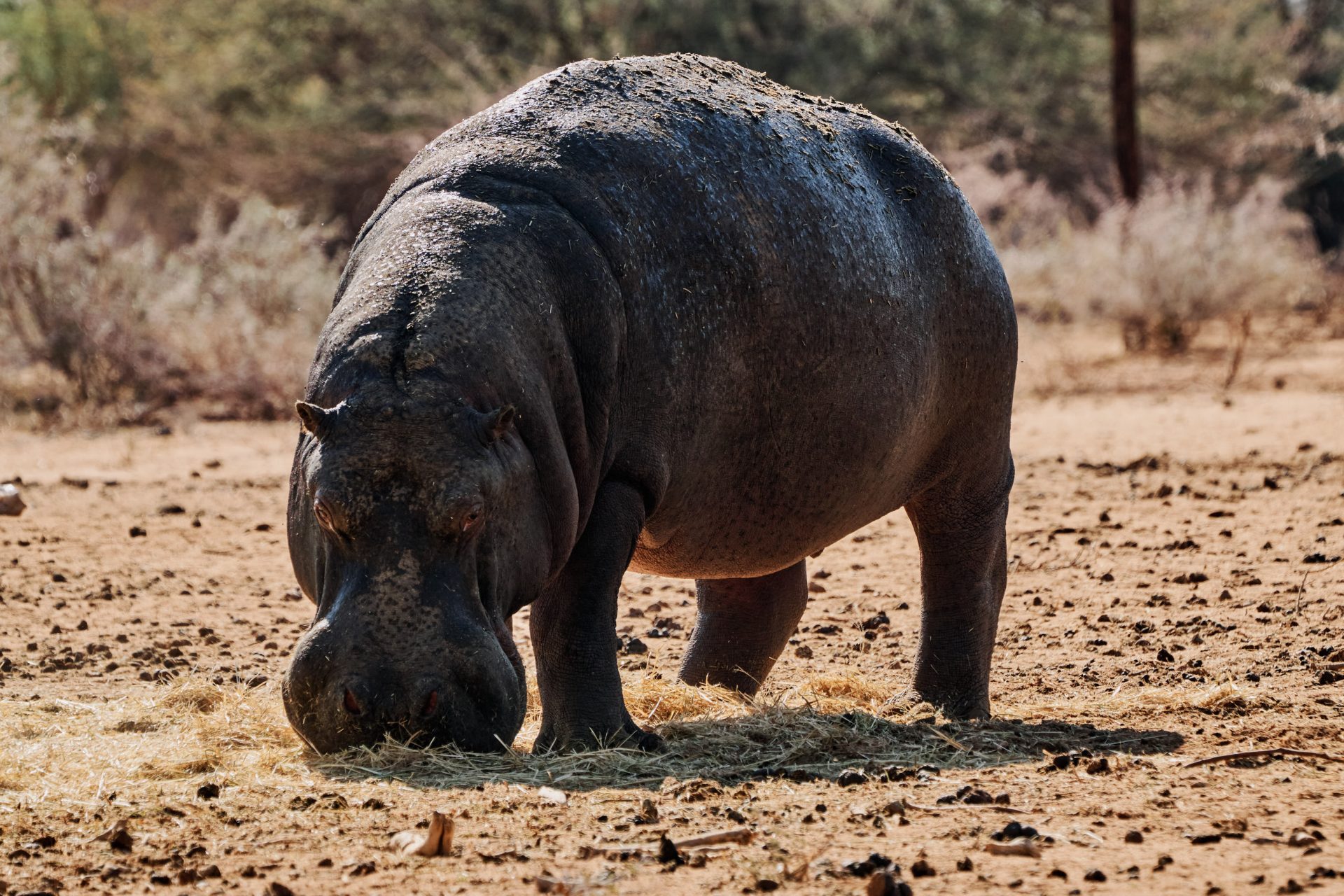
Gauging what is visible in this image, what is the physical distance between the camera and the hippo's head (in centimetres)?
393

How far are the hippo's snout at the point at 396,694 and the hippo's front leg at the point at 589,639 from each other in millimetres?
441

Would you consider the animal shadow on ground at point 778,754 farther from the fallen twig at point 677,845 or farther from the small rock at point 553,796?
the fallen twig at point 677,845

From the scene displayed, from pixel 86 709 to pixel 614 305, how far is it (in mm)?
2219

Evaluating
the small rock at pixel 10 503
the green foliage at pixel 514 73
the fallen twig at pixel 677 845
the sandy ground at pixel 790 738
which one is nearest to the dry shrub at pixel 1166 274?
the green foliage at pixel 514 73

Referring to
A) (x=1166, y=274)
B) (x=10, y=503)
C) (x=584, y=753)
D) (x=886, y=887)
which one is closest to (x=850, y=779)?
(x=584, y=753)

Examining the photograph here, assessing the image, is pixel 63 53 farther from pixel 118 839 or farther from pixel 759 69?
pixel 118 839

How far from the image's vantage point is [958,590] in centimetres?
592

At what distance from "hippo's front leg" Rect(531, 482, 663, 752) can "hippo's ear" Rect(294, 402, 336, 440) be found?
0.82m

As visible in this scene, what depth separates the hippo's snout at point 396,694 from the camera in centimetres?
391

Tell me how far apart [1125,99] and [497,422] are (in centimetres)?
1869

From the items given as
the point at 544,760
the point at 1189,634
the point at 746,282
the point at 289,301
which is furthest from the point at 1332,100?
the point at 544,760

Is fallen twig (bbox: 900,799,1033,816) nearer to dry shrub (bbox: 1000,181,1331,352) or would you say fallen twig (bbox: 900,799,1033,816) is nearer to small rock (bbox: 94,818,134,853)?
small rock (bbox: 94,818,134,853)

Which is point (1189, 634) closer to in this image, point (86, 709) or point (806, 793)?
point (806, 793)

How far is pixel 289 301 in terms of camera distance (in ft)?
52.0
